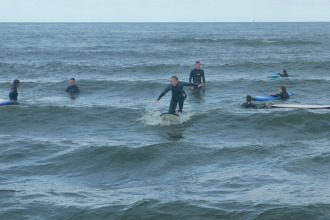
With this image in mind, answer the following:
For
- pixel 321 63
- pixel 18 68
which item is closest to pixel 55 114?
pixel 18 68

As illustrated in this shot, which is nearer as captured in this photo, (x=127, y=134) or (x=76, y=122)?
(x=127, y=134)

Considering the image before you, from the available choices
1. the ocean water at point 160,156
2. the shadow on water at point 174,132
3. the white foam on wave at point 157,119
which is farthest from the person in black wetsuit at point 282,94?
the shadow on water at point 174,132

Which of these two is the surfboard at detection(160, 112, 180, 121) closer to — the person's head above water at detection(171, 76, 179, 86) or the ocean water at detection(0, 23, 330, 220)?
the ocean water at detection(0, 23, 330, 220)

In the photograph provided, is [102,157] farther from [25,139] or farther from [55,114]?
[55,114]

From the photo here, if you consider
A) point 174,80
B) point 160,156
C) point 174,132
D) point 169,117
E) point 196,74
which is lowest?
point 160,156

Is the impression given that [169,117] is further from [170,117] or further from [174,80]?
[174,80]

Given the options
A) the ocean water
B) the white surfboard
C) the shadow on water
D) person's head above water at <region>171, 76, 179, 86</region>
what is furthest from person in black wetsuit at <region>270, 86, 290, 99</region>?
person's head above water at <region>171, 76, 179, 86</region>

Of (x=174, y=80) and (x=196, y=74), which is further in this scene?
(x=196, y=74)

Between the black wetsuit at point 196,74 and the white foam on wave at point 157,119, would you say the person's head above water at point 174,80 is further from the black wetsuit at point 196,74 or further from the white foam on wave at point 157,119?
the black wetsuit at point 196,74

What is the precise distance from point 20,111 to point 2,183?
8.79m

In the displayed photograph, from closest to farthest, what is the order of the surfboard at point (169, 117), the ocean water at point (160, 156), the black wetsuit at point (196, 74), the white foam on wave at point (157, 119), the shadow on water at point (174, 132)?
the ocean water at point (160, 156) → the shadow on water at point (174, 132) → the surfboard at point (169, 117) → the white foam on wave at point (157, 119) → the black wetsuit at point (196, 74)

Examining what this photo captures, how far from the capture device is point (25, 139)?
15023mm

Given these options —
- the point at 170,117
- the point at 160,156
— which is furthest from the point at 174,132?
the point at 160,156

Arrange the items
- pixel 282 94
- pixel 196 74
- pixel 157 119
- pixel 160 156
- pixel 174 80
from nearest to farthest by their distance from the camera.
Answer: pixel 160 156 < pixel 174 80 < pixel 157 119 < pixel 282 94 < pixel 196 74
